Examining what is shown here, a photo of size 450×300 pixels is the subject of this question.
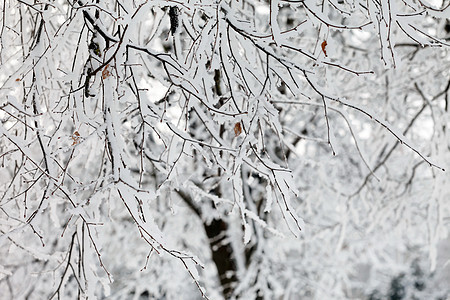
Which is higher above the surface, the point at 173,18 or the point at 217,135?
the point at 173,18

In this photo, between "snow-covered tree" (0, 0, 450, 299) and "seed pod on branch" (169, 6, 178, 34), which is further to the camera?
"seed pod on branch" (169, 6, 178, 34)

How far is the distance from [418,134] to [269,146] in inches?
89.8

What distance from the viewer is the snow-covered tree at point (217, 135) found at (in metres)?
1.44

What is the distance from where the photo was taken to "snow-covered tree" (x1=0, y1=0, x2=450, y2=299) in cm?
144

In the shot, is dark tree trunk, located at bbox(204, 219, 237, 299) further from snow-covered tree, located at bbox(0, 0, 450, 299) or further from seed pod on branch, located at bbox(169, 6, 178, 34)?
seed pod on branch, located at bbox(169, 6, 178, 34)

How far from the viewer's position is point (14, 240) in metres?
2.04

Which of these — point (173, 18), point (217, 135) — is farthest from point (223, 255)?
point (173, 18)

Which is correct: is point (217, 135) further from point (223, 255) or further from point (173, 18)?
point (223, 255)

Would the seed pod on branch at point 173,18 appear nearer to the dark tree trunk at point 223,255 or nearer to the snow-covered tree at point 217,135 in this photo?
the snow-covered tree at point 217,135

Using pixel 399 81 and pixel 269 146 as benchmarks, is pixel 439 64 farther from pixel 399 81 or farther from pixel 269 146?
pixel 269 146

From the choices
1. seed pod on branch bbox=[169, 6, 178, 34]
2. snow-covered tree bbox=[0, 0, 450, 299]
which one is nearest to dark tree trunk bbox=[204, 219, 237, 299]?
snow-covered tree bbox=[0, 0, 450, 299]

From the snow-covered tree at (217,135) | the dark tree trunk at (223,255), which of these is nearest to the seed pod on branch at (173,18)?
the snow-covered tree at (217,135)

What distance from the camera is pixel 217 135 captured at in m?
1.63

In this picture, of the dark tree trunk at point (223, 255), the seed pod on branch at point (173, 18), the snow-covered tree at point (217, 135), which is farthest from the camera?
the dark tree trunk at point (223, 255)
